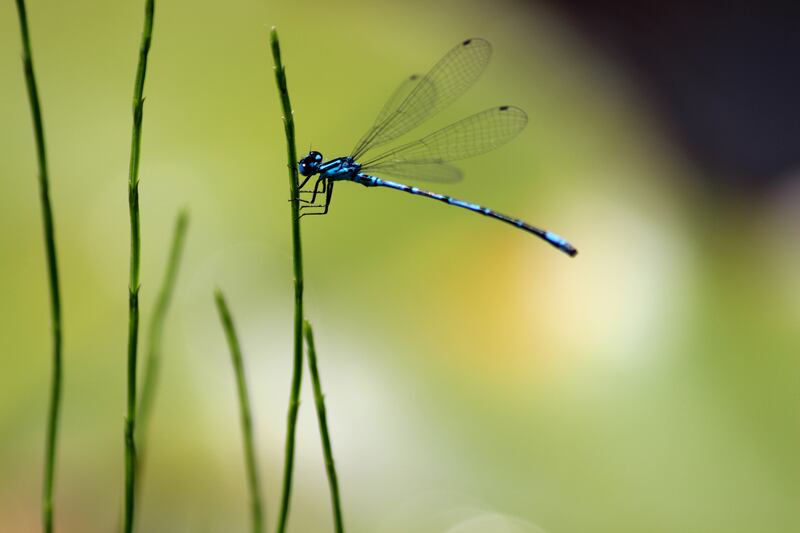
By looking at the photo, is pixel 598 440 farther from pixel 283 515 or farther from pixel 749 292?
pixel 283 515

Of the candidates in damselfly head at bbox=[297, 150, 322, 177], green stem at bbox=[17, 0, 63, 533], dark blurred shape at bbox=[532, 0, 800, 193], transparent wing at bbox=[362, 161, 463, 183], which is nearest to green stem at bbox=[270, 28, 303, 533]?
green stem at bbox=[17, 0, 63, 533]

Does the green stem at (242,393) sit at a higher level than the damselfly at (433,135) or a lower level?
lower

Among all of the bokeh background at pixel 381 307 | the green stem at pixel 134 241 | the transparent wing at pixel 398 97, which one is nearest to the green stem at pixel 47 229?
the green stem at pixel 134 241

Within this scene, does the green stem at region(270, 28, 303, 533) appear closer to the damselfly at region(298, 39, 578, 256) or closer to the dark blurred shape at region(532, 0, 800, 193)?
the damselfly at region(298, 39, 578, 256)

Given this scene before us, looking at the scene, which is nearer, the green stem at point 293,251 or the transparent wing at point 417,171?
the green stem at point 293,251

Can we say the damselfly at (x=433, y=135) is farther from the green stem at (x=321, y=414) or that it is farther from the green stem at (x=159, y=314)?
the green stem at (x=321, y=414)

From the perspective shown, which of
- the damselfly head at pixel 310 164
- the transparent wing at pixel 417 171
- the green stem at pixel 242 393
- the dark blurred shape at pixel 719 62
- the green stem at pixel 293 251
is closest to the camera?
the green stem at pixel 293 251
